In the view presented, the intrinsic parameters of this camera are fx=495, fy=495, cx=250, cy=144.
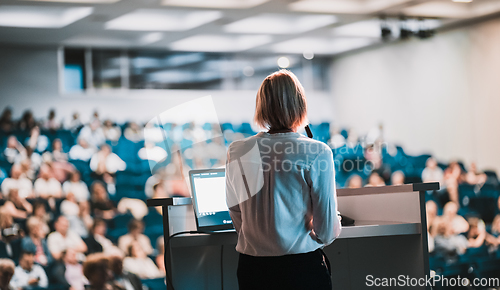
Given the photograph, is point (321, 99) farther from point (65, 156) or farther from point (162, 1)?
point (65, 156)

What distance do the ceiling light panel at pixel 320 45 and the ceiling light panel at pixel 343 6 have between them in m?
0.62

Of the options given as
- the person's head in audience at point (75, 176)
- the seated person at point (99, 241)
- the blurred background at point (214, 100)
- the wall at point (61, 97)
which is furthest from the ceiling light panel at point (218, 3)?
the seated person at point (99, 241)

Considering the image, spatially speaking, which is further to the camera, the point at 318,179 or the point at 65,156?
the point at 65,156

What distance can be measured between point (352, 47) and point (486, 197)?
83.7 inches

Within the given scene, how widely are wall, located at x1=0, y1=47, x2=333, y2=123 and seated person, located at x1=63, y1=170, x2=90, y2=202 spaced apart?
597mm

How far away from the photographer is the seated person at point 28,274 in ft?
14.4

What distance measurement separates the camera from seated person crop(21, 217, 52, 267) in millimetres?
4477

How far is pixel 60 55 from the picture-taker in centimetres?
482

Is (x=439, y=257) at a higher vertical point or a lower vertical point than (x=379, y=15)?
lower

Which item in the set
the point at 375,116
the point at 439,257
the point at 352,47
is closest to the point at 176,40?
the point at 352,47

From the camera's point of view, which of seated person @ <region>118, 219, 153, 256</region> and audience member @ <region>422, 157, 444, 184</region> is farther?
audience member @ <region>422, 157, 444, 184</region>

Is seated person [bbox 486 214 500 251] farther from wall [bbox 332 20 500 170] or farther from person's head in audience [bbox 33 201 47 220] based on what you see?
person's head in audience [bbox 33 201 47 220]

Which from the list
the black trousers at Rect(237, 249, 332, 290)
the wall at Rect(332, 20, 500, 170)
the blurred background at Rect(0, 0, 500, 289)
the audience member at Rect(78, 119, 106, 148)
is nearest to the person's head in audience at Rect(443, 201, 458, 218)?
the blurred background at Rect(0, 0, 500, 289)

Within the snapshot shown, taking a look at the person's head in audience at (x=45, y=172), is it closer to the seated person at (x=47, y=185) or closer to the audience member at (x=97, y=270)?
the seated person at (x=47, y=185)
